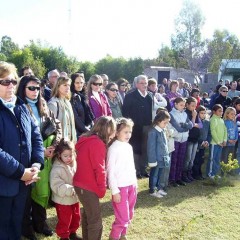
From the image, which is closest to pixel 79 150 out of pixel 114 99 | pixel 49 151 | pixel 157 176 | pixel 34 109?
pixel 49 151

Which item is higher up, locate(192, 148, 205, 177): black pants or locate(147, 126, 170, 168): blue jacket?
locate(147, 126, 170, 168): blue jacket

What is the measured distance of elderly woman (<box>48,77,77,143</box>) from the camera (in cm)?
462

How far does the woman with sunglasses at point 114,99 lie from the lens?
6.74 m

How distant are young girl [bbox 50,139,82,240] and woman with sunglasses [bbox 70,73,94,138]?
112 cm

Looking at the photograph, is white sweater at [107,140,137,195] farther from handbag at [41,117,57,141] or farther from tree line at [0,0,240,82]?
tree line at [0,0,240,82]

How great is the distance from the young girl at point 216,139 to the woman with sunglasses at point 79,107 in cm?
305

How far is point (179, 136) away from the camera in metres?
6.43

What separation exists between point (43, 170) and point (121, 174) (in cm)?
97

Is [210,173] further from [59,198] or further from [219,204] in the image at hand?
[59,198]

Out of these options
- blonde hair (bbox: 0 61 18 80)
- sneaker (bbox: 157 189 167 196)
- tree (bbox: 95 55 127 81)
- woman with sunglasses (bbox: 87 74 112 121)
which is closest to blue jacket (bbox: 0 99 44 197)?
blonde hair (bbox: 0 61 18 80)

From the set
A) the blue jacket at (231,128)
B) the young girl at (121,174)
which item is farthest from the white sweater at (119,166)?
the blue jacket at (231,128)

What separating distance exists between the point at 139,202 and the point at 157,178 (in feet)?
2.24

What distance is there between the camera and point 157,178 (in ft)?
20.1

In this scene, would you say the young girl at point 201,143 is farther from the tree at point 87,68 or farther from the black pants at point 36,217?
the tree at point 87,68
